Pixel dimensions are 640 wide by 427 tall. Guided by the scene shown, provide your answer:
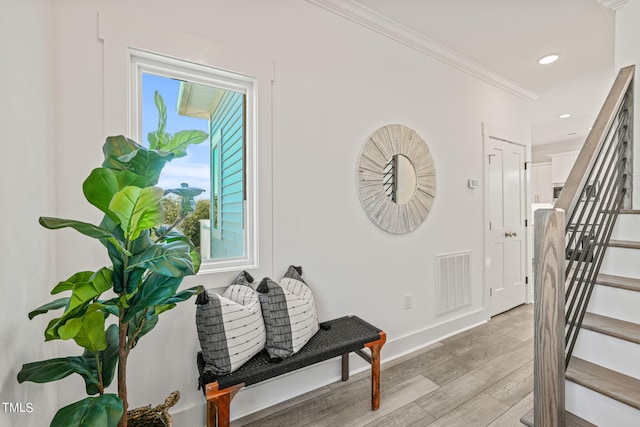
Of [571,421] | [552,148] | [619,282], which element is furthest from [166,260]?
[552,148]

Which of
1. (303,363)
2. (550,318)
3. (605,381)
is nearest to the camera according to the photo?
(550,318)

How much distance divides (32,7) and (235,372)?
1804 millimetres

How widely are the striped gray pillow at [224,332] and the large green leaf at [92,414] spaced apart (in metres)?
0.54

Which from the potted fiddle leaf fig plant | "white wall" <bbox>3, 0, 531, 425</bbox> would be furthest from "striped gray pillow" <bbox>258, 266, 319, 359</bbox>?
the potted fiddle leaf fig plant

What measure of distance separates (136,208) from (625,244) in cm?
259

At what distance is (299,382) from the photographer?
6.49 ft

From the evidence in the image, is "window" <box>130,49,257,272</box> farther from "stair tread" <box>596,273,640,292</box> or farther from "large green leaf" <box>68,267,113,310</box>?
"stair tread" <box>596,273,640,292</box>

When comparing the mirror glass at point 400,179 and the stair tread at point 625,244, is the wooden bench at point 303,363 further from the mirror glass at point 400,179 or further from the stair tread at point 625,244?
the stair tread at point 625,244

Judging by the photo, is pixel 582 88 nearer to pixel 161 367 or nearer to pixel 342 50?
pixel 342 50

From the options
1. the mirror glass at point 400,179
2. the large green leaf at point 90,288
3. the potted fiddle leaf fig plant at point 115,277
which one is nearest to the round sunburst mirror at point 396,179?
the mirror glass at point 400,179

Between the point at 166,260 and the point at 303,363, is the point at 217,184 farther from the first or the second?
the point at 303,363

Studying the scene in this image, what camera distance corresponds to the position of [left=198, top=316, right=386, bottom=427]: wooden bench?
4.47ft

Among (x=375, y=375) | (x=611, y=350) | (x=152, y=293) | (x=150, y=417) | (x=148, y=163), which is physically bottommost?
(x=375, y=375)

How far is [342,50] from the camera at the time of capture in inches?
86.5
